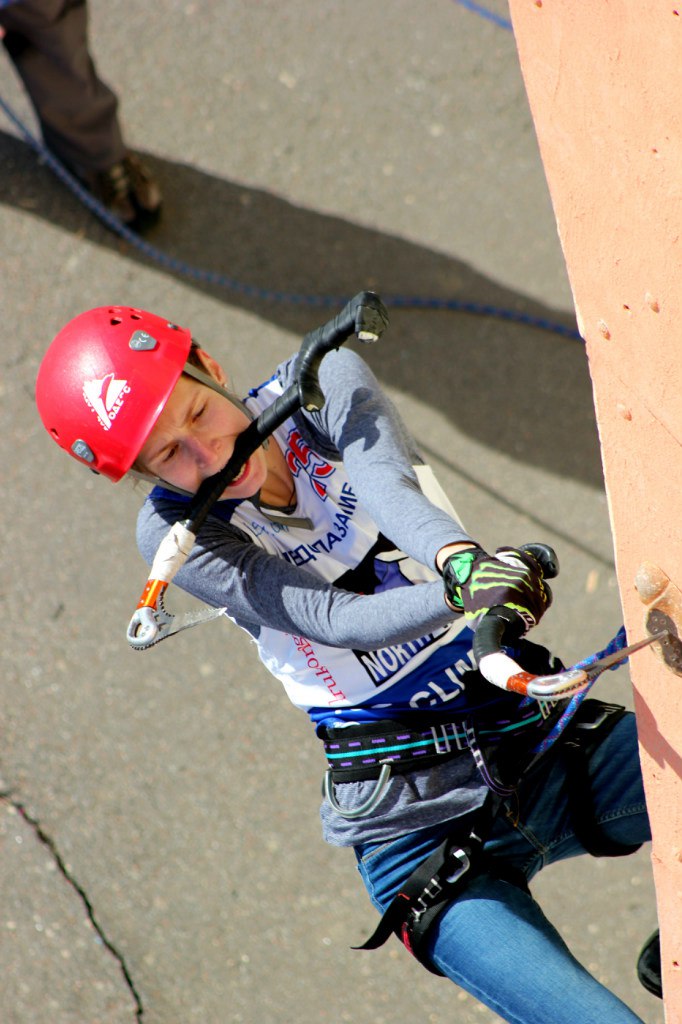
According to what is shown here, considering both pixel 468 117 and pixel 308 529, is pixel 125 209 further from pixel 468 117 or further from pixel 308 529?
pixel 308 529

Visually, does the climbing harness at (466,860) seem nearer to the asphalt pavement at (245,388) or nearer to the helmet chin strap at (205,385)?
the helmet chin strap at (205,385)

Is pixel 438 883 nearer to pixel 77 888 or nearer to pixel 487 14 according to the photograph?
pixel 77 888

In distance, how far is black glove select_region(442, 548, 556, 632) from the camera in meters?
1.55

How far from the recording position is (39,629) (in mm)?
3545

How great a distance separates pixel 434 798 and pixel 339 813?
19 cm

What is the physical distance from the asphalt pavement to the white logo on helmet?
163 centimetres

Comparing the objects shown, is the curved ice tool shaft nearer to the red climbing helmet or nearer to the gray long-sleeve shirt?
the gray long-sleeve shirt

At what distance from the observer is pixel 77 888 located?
10.4ft

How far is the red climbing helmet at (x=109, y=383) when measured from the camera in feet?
6.25

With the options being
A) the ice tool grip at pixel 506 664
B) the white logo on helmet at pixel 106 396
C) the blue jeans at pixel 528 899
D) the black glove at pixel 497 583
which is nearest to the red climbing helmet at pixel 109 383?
the white logo on helmet at pixel 106 396

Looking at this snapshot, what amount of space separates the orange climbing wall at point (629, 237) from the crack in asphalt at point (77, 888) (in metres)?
1.91

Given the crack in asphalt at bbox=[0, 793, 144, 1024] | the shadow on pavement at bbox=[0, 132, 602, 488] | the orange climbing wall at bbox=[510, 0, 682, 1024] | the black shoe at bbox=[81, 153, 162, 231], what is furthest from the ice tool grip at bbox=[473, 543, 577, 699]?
the black shoe at bbox=[81, 153, 162, 231]

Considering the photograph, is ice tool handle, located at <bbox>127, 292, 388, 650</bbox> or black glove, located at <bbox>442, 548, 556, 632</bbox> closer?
black glove, located at <bbox>442, 548, 556, 632</bbox>

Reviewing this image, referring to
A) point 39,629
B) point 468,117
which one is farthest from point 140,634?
point 468,117
